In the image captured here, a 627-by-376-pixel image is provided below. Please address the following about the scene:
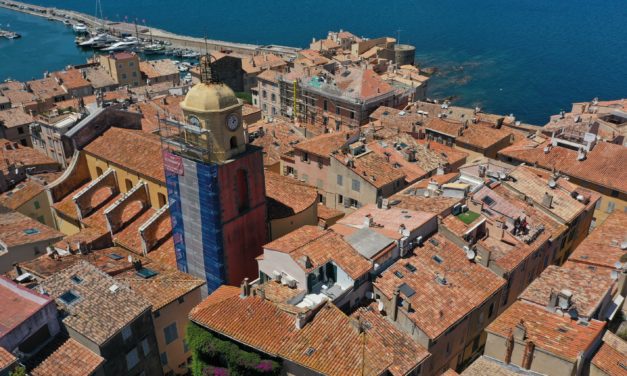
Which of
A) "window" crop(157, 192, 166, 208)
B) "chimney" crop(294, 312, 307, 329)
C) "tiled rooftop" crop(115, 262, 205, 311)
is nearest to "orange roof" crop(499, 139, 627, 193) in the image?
"chimney" crop(294, 312, 307, 329)

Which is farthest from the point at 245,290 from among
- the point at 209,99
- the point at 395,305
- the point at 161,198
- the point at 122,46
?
the point at 122,46

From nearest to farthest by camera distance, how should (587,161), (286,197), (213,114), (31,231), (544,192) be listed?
(213,114) < (31,231) < (286,197) < (544,192) < (587,161)

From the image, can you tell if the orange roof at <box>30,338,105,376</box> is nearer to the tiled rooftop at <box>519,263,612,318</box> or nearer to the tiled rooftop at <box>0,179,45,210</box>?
the tiled rooftop at <box>0,179,45,210</box>

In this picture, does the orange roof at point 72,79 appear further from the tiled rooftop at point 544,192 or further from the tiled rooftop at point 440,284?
the tiled rooftop at point 440,284

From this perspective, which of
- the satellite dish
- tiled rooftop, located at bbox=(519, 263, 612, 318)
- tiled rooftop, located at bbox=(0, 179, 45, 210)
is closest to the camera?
tiled rooftop, located at bbox=(519, 263, 612, 318)

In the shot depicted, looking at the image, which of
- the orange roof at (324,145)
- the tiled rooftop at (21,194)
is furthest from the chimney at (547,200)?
the tiled rooftop at (21,194)

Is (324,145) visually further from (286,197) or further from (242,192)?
(242,192)

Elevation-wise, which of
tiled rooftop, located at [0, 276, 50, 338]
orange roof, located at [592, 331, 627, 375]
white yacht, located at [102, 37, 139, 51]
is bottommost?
white yacht, located at [102, 37, 139, 51]
